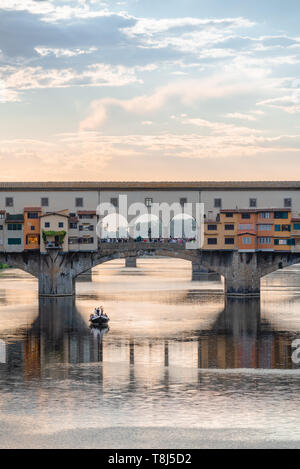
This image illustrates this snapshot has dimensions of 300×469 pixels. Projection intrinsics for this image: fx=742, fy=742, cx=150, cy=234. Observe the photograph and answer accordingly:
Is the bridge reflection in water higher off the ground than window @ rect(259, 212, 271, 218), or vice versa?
window @ rect(259, 212, 271, 218)

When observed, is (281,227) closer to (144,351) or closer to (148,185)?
(148,185)

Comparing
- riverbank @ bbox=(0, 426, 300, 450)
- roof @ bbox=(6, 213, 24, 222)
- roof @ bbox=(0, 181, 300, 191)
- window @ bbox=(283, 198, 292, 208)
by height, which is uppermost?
roof @ bbox=(0, 181, 300, 191)

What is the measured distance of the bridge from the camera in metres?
80.7

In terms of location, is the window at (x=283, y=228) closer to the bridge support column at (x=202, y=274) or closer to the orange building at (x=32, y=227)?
the orange building at (x=32, y=227)

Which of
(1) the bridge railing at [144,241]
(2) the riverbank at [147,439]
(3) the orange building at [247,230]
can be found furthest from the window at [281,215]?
(2) the riverbank at [147,439]

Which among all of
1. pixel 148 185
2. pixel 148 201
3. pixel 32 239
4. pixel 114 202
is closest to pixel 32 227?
pixel 32 239

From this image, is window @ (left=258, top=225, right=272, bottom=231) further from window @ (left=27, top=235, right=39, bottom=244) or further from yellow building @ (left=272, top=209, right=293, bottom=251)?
window @ (left=27, top=235, right=39, bottom=244)

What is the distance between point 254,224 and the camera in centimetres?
8212

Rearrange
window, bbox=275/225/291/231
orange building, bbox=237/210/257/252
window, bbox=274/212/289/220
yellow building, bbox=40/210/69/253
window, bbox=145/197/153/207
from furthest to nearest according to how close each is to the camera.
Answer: window, bbox=145/197/153/207
window, bbox=274/212/289/220
window, bbox=275/225/291/231
orange building, bbox=237/210/257/252
yellow building, bbox=40/210/69/253

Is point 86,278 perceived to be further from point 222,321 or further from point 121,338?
point 121,338

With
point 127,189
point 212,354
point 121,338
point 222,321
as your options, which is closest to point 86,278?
point 127,189

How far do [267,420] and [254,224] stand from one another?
52628 mm

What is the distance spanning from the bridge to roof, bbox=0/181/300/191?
7.16 meters

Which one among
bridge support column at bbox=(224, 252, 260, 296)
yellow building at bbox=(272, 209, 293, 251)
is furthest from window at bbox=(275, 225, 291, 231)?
bridge support column at bbox=(224, 252, 260, 296)
